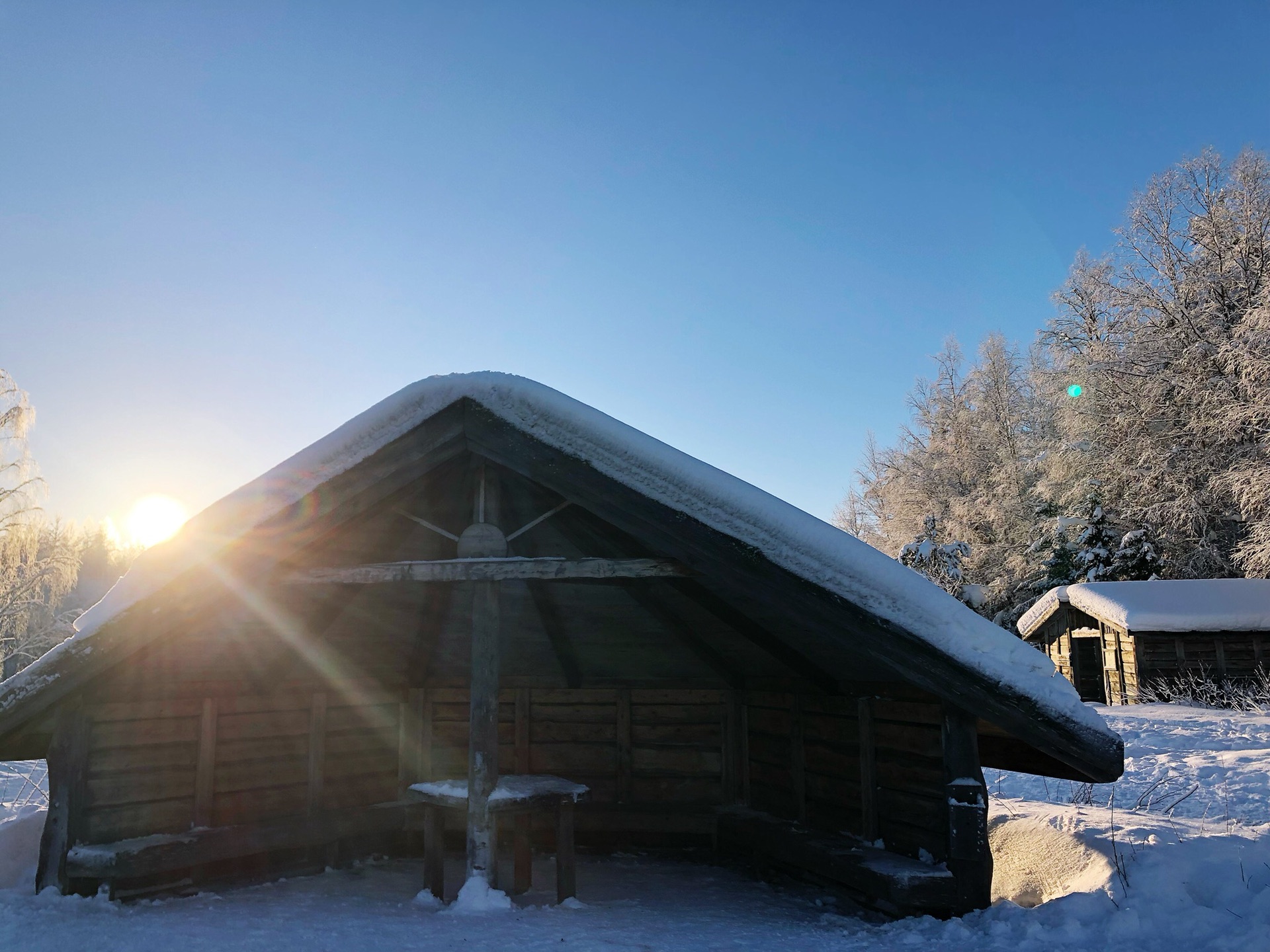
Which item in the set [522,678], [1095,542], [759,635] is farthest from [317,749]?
[1095,542]

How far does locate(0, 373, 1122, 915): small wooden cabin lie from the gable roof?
14.1m

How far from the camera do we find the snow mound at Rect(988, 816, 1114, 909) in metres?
4.93

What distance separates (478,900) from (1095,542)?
24.7 meters

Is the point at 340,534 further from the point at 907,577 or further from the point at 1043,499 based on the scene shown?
the point at 1043,499

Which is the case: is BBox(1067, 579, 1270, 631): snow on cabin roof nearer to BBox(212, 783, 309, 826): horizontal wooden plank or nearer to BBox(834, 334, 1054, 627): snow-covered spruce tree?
BBox(834, 334, 1054, 627): snow-covered spruce tree

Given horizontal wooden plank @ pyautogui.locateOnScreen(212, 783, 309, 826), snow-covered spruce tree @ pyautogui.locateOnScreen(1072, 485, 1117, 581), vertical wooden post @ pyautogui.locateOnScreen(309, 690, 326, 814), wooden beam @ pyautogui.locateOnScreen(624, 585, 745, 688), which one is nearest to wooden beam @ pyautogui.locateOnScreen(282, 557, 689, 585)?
wooden beam @ pyautogui.locateOnScreen(624, 585, 745, 688)

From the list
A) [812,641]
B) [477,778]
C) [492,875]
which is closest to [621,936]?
[492,875]

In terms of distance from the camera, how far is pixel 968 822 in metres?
4.94

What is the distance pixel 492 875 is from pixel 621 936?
942 millimetres

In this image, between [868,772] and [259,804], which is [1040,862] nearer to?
[868,772]

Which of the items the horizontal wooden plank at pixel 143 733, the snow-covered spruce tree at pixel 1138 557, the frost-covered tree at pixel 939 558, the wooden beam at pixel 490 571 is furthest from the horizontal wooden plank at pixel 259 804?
the snow-covered spruce tree at pixel 1138 557

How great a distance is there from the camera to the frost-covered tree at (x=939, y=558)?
26609mm

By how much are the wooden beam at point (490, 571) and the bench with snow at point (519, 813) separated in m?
1.44

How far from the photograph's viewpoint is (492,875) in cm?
528
